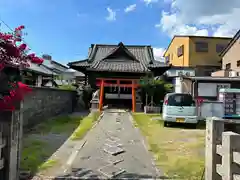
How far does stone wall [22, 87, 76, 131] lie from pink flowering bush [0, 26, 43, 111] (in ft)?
16.9

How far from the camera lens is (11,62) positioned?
3.89 m

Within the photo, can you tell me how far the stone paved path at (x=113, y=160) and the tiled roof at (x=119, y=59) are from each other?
11263 mm

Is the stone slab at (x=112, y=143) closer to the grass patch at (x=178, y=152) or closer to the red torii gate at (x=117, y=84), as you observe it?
the grass patch at (x=178, y=152)

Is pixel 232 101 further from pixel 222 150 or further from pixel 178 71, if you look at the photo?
pixel 178 71

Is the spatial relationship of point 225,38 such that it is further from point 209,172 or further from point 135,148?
point 209,172

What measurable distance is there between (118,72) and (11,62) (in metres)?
16.0

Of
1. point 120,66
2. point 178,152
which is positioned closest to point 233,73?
point 120,66

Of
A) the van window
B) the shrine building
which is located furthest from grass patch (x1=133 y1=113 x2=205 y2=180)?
the shrine building

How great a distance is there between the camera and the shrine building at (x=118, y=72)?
19047mm

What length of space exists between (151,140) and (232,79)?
10708mm

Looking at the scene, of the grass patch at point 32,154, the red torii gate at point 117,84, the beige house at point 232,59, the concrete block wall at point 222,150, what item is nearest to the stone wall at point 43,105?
the grass patch at point 32,154

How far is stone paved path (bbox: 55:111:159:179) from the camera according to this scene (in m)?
5.07

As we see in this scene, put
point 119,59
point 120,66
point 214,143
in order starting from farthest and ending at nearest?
1. point 119,59
2. point 120,66
3. point 214,143

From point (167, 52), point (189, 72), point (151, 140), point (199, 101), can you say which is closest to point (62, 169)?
point (151, 140)
